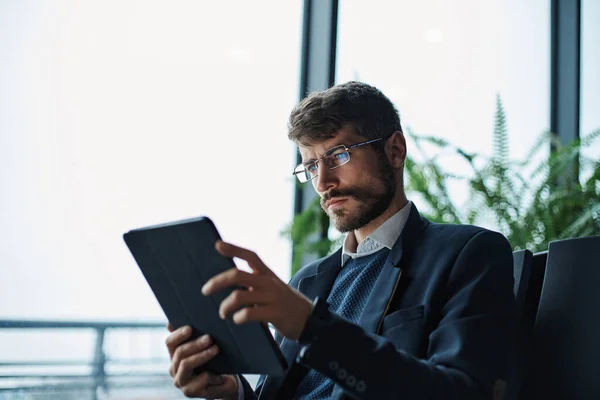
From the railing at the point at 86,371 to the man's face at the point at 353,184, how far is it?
1283 mm

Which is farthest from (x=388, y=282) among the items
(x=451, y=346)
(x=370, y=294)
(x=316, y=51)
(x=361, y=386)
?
(x=316, y=51)

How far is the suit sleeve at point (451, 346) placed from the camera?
0.97 meters

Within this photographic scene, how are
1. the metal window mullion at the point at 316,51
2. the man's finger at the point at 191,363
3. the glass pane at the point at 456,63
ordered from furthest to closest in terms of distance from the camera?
the glass pane at the point at 456,63 → the metal window mullion at the point at 316,51 → the man's finger at the point at 191,363

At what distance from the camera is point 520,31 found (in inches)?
162

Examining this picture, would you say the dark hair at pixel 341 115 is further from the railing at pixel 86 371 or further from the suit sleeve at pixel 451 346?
the railing at pixel 86 371

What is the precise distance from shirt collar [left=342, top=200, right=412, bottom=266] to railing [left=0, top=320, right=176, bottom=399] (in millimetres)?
1253

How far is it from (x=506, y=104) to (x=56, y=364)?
2.96 metres

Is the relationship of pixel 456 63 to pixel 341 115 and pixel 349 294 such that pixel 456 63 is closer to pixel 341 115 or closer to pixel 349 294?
pixel 341 115

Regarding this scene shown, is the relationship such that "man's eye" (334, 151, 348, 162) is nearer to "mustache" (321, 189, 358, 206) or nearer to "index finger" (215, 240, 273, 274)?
"mustache" (321, 189, 358, 206)

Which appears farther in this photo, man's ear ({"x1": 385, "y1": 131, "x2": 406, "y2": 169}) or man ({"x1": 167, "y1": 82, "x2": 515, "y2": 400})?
man's ear ({"x1": 385, "y1": 131, "x2": 406, "y2": 169})

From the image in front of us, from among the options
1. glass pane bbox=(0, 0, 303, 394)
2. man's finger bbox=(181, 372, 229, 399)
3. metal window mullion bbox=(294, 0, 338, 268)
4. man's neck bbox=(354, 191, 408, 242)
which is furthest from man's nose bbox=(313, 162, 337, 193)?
metal window mullion bbox=(294, 0, 338, 268)

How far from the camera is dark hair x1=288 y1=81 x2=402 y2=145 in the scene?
4.93 feet

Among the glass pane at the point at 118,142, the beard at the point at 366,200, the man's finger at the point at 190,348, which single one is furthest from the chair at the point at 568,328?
the glass pane at the point at 118,142

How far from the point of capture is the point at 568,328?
1.20 meters
